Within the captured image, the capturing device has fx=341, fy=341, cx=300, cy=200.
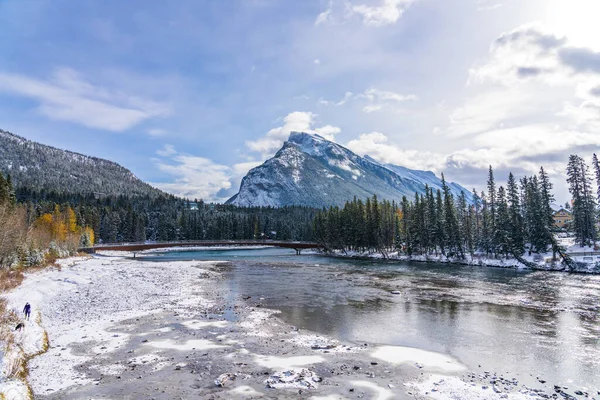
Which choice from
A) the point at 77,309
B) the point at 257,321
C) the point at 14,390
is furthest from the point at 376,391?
the point at 77,309

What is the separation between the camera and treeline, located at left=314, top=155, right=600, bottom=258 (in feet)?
251

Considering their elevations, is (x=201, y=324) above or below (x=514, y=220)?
below

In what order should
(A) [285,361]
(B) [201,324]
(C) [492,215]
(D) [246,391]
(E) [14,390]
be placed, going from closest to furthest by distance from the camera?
(E) [14,390], (D) [246,391], (A) [285,361], (B) [201,324], (C) [492,215]

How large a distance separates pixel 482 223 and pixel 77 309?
99.9m

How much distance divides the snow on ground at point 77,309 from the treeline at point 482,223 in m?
69.2

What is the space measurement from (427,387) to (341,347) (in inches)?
244

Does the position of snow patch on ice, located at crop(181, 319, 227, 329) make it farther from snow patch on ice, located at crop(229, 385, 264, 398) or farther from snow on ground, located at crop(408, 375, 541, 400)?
snow on ground, located at crop(408, 375, 541, 400)

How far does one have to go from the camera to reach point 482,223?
98.4m

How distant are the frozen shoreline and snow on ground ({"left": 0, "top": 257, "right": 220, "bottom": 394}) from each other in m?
0.09

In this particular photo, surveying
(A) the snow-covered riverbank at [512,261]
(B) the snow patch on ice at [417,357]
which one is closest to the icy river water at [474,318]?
Answer: (B) the snow patch on ice at [417,357]

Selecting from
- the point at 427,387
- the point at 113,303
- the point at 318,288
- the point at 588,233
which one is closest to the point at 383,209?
the point at 588,233

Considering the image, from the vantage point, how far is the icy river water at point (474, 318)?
1783cm

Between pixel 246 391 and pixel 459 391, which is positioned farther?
pixel 459 391

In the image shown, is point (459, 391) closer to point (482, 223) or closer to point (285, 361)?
point (285, 361)
